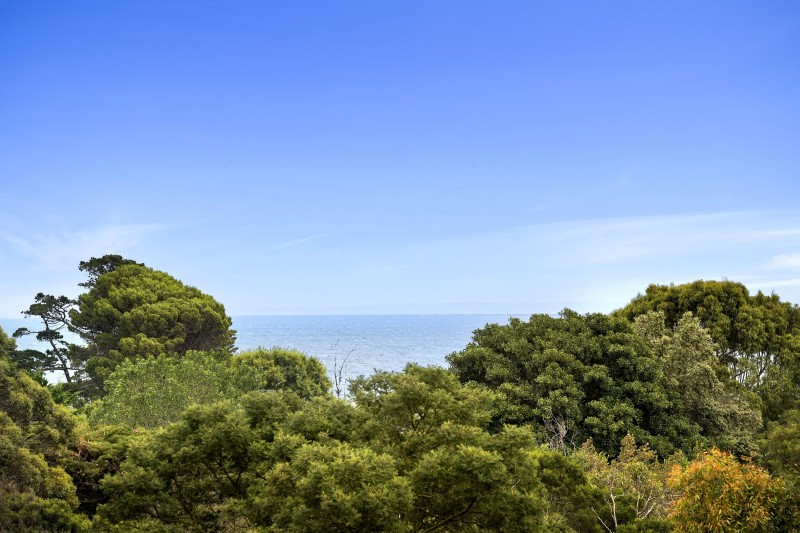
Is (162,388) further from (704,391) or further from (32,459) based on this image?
(704,391)

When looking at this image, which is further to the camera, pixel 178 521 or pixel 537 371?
pixel 537 371

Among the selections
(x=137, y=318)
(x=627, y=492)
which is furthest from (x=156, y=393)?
(x=627, y=492)

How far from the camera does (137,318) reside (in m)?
30.3

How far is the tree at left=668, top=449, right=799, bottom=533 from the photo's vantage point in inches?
344

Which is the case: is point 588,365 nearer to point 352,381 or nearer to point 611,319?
point 611,319

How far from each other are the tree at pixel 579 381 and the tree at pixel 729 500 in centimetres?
674

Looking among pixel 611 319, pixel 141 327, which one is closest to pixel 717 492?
pixel 611 319

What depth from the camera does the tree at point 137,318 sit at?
1186 inches

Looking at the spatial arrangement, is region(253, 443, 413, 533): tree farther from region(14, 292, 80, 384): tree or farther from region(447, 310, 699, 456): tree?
region(14, 292, 80, 384): tree

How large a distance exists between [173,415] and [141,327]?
1423 centimetres

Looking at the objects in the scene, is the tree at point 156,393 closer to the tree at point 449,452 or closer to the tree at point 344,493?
the tree at point 449,452

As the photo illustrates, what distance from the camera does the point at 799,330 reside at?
25.1m

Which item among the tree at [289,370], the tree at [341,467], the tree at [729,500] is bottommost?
the tree at [289,370]

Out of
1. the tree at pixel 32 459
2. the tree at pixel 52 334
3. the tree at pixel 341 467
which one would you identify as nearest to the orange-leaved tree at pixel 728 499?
the tree at pixel 341 467
